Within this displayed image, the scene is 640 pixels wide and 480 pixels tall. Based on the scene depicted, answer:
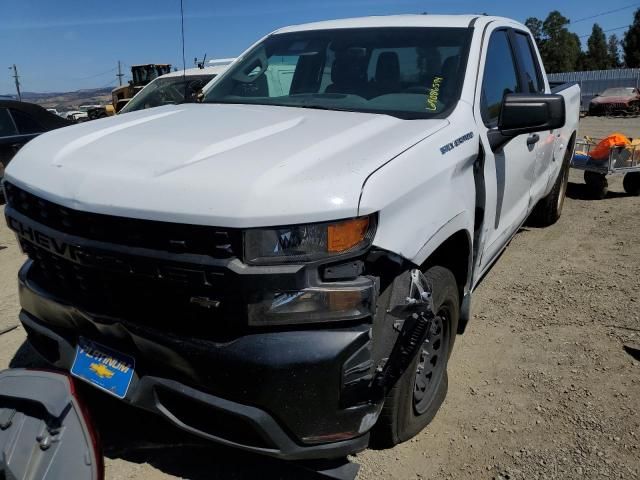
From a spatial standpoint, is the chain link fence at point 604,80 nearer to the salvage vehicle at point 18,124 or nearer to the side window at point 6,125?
the salvage vehicle at point 18,124

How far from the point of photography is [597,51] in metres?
61.3

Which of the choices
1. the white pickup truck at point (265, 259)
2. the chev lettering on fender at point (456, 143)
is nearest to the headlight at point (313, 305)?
the white pickup truck at point (265, 259)

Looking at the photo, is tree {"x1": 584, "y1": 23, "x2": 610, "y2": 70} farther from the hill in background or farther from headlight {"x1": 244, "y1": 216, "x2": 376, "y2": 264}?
headlight {"x1": 244, "y1": 216, "x2": 376, "y2": 264}

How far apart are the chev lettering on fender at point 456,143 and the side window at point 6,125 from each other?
23.2ft

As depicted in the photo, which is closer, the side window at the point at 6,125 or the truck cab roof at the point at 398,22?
the truck cab roof at the point at 398,22

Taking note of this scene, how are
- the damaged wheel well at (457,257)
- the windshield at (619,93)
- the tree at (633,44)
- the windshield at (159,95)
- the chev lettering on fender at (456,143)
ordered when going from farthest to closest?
the tree at (633,44), the windshield at (619,93), the windshield at (159,95), the damaged wheel well at (457,257), the chev lettering on fender at (456,143)

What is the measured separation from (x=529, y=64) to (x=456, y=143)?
2.25 metres

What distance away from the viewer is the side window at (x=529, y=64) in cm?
415

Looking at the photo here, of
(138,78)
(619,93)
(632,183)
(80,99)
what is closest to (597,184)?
(632,183)

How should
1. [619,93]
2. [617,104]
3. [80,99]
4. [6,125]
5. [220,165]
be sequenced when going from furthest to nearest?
[80,99]
[619,93]
[617,104]
[6,125]
[220,165]

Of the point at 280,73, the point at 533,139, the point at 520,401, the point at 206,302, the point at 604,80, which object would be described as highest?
the point at 280,73

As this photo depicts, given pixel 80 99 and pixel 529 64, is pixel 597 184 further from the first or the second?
pixel 80 99

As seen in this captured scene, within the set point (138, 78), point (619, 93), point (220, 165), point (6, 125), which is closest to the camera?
point (220, 165)

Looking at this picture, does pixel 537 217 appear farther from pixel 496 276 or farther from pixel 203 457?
pixel 203 457
